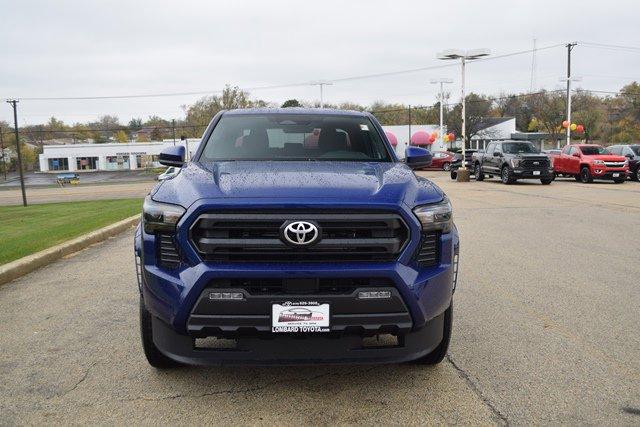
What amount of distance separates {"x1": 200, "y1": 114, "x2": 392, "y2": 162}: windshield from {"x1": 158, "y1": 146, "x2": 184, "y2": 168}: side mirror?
0.29 metres

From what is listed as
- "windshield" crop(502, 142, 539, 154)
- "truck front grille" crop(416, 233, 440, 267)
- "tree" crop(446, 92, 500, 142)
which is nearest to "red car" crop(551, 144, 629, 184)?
"windshield" crop(502, 142, 539, 154)

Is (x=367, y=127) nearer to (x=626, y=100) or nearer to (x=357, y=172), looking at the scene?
(x=357, y=172)

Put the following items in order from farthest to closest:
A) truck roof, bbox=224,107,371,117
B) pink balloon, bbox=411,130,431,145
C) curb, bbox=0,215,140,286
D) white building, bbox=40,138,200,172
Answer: white building, bbox=40,138,200,172, pink balloon, bbox=411,130,431,145, curb, bbox=0,215,140,286, truck roof, bbox=224,107,371,117

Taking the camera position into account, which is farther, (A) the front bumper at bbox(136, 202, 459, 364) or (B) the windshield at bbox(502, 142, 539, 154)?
(B) the windshield at bbox(502, 142, 539, 154)

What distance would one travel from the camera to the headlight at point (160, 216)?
320 cm

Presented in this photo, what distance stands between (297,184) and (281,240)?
1.37ft

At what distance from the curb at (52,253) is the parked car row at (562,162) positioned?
17485mm

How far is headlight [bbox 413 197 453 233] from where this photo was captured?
3.27 metres

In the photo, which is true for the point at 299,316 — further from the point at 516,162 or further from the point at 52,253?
the point at 516,162

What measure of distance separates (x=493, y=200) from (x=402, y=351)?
568 inches

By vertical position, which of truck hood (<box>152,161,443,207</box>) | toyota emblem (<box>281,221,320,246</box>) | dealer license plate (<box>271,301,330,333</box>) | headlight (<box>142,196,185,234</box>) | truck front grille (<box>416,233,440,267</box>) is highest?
truck hood (<box>152,161,443,207</box>)

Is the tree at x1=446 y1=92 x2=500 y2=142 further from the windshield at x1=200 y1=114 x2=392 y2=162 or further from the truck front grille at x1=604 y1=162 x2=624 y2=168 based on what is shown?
the windshield at x1=200 y1=114 x2=392 y2=162

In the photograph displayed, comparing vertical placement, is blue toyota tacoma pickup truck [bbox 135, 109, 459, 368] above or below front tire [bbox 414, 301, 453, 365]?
above

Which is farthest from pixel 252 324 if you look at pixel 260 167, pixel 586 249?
pixel 586 249
